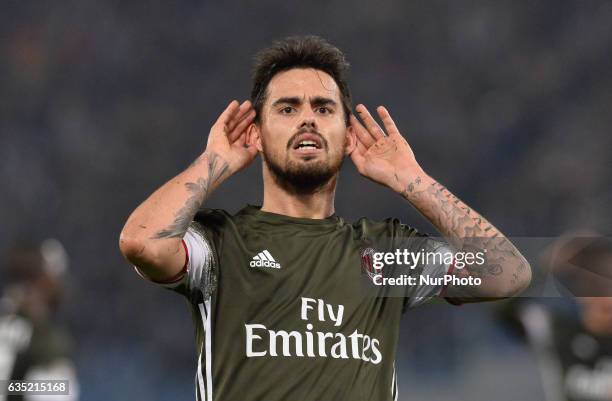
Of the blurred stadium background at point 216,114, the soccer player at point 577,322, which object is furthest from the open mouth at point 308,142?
the blurred stadium background at point 216,114

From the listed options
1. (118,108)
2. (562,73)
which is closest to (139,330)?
(118,108)

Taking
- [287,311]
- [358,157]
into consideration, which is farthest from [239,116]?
[287,311]

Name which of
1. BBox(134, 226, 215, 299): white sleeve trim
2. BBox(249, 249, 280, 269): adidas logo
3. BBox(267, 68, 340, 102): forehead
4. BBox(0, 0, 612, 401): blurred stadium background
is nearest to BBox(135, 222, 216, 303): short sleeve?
BBox(134, 226, 215, 299): white sleeve trim

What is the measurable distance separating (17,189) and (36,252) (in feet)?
14.1

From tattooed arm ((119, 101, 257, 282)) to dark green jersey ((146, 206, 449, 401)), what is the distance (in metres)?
0.10

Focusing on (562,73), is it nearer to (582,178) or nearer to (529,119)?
(529,119)

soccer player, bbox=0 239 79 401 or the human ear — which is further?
soccer player, bbox=0 239 79 401

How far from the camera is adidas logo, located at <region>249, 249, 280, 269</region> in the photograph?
3.04 metres

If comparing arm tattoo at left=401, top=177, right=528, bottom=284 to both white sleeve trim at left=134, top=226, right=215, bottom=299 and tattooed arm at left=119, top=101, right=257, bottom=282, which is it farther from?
white sleeve trim at left=134, top=226, right=215, bottom=299

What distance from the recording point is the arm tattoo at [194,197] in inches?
112

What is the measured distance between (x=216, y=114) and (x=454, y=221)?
5650mm

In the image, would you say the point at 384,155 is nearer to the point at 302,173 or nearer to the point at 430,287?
the point at 302,173

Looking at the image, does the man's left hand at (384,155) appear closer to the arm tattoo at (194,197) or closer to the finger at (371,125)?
the finger at (371,125)

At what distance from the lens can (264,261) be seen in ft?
10.0
